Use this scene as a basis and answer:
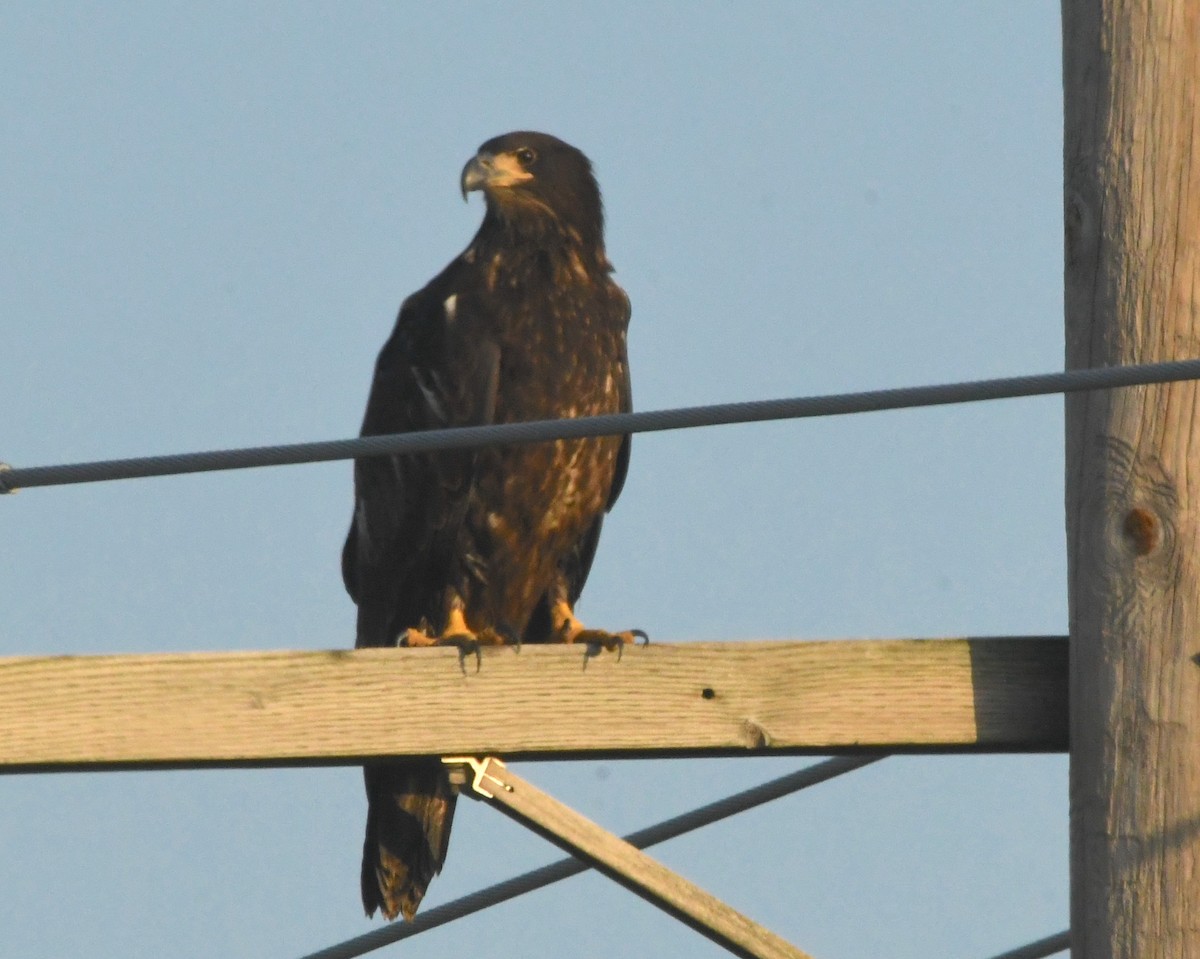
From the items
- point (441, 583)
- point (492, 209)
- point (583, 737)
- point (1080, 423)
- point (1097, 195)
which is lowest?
point (583, 737)

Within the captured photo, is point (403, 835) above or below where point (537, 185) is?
below

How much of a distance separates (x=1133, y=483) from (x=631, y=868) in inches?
37.9

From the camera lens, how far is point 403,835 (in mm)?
4613

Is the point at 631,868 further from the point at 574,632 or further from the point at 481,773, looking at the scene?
the point at 574,632

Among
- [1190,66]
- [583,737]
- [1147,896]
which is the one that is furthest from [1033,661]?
[1190,66]

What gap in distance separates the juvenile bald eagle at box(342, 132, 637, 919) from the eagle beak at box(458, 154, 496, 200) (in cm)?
23

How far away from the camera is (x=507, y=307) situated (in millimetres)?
5512

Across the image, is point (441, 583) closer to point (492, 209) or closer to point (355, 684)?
point (492, 209)

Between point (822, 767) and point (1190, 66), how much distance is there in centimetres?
134

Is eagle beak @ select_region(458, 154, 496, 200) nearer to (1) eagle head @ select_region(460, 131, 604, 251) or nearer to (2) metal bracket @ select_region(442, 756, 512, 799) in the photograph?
(1) eagle head @ select_region(460, 131, 604, 251)

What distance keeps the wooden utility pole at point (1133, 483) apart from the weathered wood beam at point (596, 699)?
182 mm

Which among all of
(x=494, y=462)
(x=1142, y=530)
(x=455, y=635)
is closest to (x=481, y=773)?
(x=1142, y=530)

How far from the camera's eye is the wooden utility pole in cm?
284

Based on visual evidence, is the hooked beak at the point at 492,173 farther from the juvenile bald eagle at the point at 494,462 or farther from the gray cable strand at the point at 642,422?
the gray cable strand at the point at 642,422
